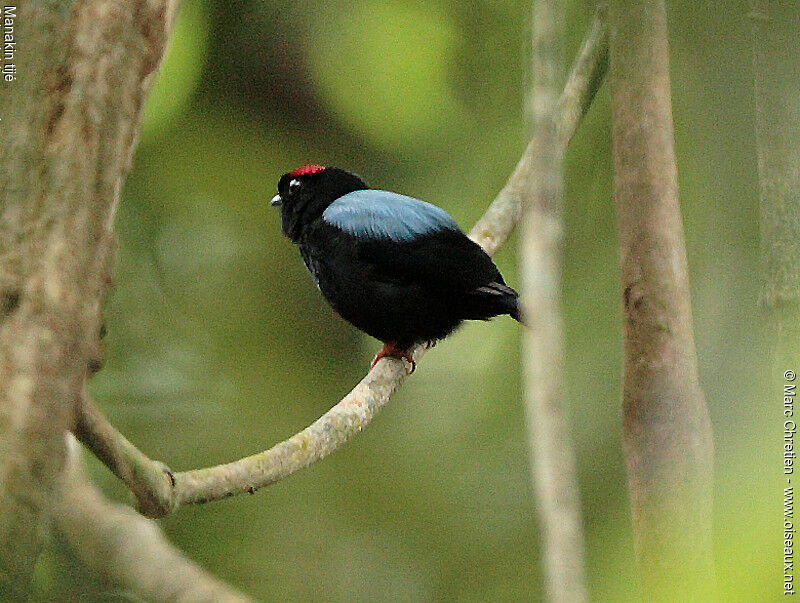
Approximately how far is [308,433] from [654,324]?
0.99 m

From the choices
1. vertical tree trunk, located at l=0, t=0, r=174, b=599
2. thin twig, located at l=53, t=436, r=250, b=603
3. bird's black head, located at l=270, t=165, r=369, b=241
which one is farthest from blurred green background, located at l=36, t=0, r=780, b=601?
vertical tree trunk, located at l=0, t=0, r=174, b=599

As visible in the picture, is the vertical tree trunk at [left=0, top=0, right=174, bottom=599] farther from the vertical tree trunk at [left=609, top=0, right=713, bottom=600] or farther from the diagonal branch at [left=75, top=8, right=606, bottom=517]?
the vertical tree trunk at [left=609, top=0, right=713, bottom=600]

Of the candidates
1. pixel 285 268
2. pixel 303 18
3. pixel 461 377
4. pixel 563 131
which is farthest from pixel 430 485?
pixel 303 18

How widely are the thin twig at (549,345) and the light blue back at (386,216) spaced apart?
2.21 meters

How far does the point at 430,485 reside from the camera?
13.8 feet

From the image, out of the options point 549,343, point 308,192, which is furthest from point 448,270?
point 549,343

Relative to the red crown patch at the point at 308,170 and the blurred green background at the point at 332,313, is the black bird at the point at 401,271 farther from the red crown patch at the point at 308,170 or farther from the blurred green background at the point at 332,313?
the blurred green background at the point at 332,313

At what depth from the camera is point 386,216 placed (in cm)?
384

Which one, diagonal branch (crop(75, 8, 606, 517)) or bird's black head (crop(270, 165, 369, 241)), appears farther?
bird's black head (crop(270, 165, 369, 241))

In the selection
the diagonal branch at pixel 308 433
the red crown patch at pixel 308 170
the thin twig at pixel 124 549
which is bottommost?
the thin twig at pixel 124 549

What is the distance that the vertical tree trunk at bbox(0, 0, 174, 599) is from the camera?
1.91m

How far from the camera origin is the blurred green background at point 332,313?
393cm

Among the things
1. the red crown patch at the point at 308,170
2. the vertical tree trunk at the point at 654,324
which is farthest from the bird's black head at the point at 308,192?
the vertical tree trunk at the point at 654,324

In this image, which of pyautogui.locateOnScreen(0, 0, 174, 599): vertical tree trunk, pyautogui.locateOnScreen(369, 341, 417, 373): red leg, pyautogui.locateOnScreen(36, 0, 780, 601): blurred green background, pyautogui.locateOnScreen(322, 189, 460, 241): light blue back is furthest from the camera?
pyautogui.locateOnScreen(36, 0, 780, 601): blurred green background
